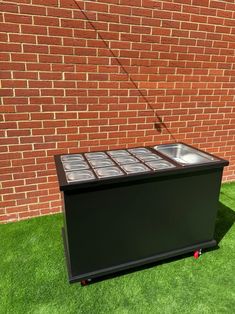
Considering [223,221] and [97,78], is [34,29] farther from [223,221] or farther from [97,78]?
[223,221]

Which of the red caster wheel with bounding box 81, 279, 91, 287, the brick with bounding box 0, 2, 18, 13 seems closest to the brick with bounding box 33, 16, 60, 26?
the brick with bounding box 0, 2, 18, 13

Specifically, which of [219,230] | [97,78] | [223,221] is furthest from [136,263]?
[97,78]

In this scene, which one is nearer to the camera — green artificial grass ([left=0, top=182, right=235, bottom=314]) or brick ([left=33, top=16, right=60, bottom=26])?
green artificial grass ([left=0, top=182, right=235, bottom=314])

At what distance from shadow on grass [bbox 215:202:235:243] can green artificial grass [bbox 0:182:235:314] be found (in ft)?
0.46

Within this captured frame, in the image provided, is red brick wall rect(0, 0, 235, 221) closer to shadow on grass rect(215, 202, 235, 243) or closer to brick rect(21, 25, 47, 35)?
brick rect(21, 25, 47, 35)

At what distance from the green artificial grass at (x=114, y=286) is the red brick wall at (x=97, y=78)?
2.45 feet

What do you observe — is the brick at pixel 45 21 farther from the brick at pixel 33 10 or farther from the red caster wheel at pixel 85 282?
the red caster wheel at pixel 85 282

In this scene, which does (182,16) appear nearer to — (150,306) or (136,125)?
(136,125)

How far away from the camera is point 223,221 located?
3150mm

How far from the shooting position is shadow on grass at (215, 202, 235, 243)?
115 inches

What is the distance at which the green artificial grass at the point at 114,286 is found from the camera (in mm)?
2006

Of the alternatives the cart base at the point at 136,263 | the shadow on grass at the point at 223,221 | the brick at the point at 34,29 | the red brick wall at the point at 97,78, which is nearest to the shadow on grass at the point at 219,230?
the shadow on grass at the point at 223,221

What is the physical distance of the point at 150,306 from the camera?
2.02 metres

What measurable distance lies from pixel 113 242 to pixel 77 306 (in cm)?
54
